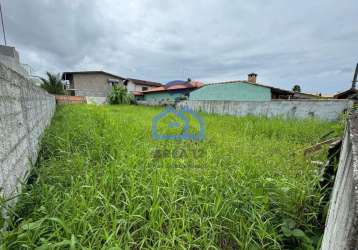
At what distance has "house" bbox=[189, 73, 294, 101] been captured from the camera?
12.6m

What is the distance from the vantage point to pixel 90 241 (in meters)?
1.18

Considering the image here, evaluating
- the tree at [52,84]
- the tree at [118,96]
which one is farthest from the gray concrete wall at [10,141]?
the tree at [52,84]

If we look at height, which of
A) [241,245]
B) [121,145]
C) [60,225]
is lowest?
[241,245]

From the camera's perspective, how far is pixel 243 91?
44.2 feet

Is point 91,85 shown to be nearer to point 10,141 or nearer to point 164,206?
point 10,141

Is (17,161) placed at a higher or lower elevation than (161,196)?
higher

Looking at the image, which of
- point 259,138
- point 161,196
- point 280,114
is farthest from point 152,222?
point 280,114

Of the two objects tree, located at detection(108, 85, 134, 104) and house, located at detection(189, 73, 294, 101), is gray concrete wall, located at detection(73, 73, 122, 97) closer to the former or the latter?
tree, located at detection(108, 85, 134, 104)

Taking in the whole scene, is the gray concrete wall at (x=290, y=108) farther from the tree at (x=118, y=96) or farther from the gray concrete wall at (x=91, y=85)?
the gray concrete wall at (x=91, y=85)

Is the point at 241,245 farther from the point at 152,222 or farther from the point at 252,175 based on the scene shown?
the point at 252,175

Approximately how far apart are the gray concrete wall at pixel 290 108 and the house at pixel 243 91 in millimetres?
4839

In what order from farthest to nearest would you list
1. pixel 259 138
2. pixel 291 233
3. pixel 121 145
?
pixel 259 138 → pixel 121 145 → pixel 291 233

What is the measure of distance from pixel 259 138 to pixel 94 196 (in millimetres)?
3666

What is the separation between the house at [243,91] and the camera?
12.6m
